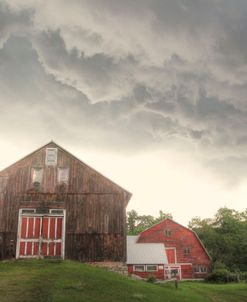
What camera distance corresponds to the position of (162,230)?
55594 mm

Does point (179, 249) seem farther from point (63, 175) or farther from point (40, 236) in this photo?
point (40, 236)

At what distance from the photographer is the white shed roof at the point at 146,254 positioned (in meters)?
44.3

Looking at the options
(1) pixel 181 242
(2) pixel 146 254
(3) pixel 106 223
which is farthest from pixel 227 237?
(3) pixel 106 223

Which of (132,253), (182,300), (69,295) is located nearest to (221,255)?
(132,253)

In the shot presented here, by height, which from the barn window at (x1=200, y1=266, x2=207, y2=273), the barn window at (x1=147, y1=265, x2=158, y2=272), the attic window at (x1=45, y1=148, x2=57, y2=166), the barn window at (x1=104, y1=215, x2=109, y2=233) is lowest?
the barn window at (x1=200, y1=266, x2=207, y2=273)

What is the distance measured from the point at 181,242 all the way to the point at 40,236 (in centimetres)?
3010

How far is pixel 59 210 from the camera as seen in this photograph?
97.1 feet

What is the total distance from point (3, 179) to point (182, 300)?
55.9ft

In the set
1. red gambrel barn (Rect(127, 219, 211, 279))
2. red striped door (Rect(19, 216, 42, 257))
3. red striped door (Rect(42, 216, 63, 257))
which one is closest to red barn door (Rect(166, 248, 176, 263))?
red gambrel barn (Rect(127, 219, 211, 279))

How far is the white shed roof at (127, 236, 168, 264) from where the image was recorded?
4428 cm

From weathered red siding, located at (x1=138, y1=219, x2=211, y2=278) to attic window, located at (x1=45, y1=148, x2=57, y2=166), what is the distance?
28.4 meters

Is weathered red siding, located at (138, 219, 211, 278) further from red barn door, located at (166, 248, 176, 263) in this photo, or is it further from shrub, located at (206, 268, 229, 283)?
shrub, located at (206, 268, 229, 283)

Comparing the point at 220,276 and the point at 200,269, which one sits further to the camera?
the point at 200,269

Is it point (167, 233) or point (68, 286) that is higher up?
point (167, 233)
